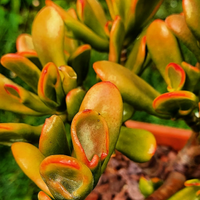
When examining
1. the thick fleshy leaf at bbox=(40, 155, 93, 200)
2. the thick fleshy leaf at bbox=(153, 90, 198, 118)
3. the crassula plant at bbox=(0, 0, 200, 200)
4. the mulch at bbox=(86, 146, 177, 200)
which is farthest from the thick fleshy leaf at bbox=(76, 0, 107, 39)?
the mulch at bbox=(86, 146, 177, 200)

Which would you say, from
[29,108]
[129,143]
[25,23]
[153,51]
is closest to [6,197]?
[29,108]

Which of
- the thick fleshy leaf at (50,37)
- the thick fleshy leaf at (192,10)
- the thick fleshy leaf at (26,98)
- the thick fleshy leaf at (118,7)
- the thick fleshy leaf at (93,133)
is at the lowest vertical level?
the thick fleshy leaf at (26,98)

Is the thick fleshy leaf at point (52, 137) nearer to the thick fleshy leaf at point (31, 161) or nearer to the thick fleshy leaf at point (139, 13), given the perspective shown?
the thick fleshy leaf at point (31, 161)

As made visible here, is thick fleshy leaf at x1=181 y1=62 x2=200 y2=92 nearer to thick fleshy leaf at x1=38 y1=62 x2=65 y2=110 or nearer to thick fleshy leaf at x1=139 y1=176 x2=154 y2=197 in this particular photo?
thick fleshy leaf at x1=38 y1=62 x2=65 y2=110

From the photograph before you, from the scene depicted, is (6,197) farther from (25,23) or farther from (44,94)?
(25,23)

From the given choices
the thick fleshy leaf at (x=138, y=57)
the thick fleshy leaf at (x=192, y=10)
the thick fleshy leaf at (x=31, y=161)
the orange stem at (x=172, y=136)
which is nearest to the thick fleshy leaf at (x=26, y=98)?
the thick fleshy leaf at (x=31, y=161)

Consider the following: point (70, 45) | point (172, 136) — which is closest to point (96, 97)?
point (70, 45)
